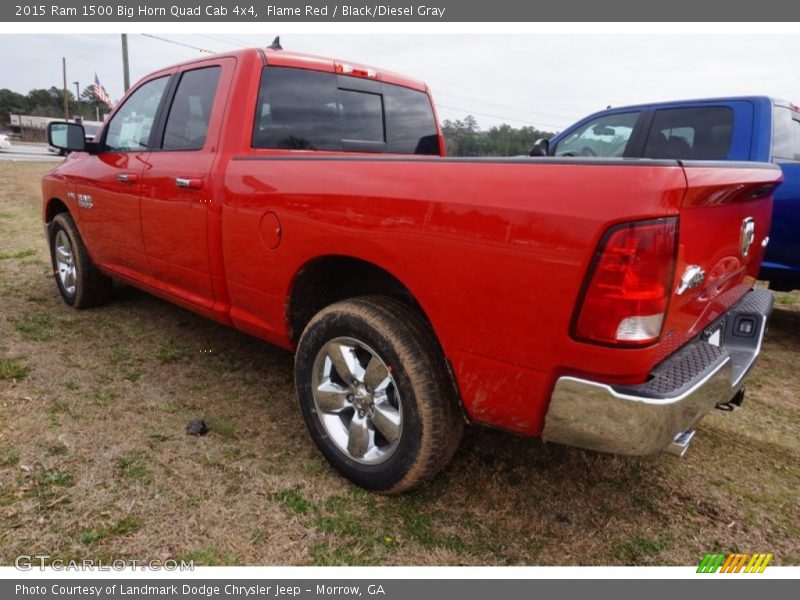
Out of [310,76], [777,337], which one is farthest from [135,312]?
[777,337]

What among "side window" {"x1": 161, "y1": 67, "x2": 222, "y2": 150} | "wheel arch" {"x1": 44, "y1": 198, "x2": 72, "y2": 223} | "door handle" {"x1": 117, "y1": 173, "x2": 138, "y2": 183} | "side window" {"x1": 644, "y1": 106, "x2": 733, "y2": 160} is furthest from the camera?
"wheel arch" {"x1": 44, "y1": 198, "x2": 72, "y2": 223}

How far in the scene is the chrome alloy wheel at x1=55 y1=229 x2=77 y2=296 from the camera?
14.7 feet

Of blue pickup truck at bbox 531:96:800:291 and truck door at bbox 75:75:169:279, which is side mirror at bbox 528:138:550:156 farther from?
Result: truck door at bbox 75:75:169:279

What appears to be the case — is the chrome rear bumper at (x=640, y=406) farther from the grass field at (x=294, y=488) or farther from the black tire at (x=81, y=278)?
the black tire at (x=81, y=278)

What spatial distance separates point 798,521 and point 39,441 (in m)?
3.37

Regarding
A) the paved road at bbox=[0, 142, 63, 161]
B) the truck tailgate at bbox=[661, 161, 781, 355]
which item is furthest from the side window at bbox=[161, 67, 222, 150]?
the paved road at bbox=[0, 142, 63, 161]

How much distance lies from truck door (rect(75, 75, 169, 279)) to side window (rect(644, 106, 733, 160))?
153 inches

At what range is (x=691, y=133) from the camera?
178 inches

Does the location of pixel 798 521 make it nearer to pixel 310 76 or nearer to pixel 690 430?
pixel 690 430

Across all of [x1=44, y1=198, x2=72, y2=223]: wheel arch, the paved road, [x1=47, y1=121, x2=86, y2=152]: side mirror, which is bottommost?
[x1=44, y1=198, x2=72, y2=223]: wheel arch

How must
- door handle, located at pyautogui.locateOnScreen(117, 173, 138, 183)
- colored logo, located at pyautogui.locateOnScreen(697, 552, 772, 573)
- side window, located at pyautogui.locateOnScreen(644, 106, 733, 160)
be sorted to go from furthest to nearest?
side window, located at pyautogui.locateOnScreen(644, 106, 733, 160) < door handle, located at pyautogui.locateOnScreen(117, 173, 138, 183) < colored logo, located at pyautogui.locateOnScreen(697, 552, 772, 573)

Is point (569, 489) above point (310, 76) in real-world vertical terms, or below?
below

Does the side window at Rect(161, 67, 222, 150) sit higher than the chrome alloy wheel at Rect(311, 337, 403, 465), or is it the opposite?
the side window at Rect(161, 67, 222, 150)

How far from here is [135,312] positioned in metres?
4.48
